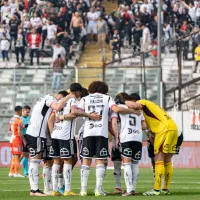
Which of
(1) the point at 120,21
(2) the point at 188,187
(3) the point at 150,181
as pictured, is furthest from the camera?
(1) the point at 120,21

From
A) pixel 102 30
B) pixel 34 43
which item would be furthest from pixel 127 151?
pixel 102 30

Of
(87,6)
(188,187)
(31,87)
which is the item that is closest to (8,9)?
(87,6)

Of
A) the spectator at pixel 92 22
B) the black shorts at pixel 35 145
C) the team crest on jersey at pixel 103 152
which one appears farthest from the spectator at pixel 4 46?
the team crest on jersey at pixel 103 152

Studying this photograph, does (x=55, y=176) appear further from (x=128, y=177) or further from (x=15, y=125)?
(x=15, y=125)

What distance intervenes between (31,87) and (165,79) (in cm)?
512

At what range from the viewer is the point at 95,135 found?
858 inches

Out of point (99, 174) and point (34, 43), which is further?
point (34, 43)

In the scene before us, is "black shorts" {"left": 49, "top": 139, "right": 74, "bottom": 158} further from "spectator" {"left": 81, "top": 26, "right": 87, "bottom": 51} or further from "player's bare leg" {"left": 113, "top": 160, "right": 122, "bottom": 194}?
"spectator" {"left": 81, "top": 26, "right": 87, "bottom": 51}

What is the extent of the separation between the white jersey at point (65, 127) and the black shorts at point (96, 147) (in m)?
0.57

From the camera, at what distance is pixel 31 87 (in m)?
43.1

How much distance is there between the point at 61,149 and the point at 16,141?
10.3m

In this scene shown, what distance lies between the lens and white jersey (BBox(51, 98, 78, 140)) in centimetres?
2222

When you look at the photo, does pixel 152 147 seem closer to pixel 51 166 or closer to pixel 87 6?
pixel 51 166

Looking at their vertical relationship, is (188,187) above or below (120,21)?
below
